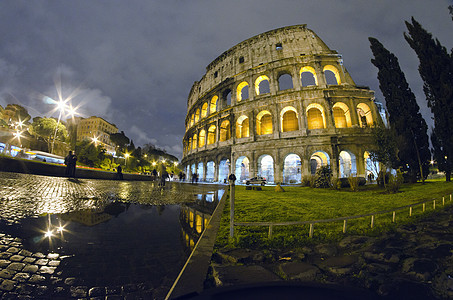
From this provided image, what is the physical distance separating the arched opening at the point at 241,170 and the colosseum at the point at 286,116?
0.15 metres

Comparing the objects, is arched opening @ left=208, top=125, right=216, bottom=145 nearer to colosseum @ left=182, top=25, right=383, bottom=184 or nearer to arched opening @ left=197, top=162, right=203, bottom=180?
colosseum @ left=182, top=25, right=383, bottom=184

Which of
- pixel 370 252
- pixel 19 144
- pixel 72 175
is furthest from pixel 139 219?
pixel 19 144

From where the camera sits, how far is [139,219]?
3.79 m

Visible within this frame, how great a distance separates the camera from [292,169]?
20.1 meters

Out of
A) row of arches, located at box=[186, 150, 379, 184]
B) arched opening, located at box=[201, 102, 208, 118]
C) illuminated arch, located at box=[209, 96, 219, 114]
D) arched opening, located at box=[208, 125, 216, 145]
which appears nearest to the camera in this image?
row of arches, located at box=[186, 150, 379, 184]

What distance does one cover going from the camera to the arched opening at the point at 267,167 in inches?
817

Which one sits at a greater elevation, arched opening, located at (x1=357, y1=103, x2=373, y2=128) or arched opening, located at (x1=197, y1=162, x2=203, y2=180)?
arched opening, located at (x1=357, y1=103, x2=373, y2=128)

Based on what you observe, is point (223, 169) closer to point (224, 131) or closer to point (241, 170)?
point (241, 170)

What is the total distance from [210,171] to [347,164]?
56.9 feet

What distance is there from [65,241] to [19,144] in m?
43.1

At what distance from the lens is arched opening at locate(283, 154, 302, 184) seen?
19.8 metres

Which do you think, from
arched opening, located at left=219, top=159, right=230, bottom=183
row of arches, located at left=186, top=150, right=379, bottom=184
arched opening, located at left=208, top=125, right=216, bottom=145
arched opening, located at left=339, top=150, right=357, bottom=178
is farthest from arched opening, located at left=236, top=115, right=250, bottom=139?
arched opening, located at left=339, top=150, right=357, bottom=178

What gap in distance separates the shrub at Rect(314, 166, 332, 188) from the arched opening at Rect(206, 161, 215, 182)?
14.1 metres

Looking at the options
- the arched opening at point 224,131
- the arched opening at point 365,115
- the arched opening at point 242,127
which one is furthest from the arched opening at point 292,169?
the arched opening at point 224,131
